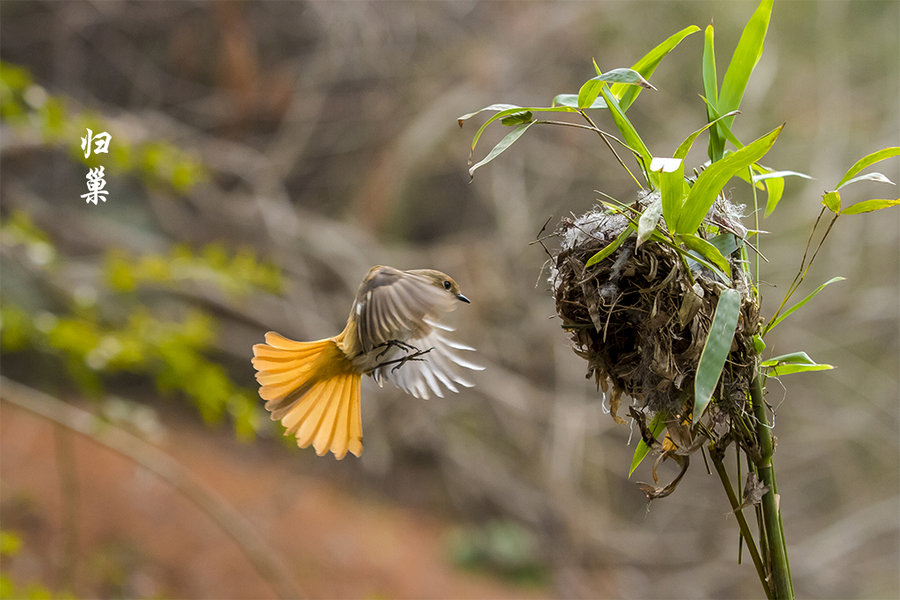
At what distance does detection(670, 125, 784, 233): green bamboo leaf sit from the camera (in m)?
0.75

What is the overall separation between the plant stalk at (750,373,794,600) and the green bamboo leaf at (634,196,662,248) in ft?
0.82

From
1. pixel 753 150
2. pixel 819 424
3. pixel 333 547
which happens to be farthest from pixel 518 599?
pixel 753 150

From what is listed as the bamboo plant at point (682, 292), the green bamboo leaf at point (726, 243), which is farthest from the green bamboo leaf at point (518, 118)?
the green bamboo leaf at point (726, 243)

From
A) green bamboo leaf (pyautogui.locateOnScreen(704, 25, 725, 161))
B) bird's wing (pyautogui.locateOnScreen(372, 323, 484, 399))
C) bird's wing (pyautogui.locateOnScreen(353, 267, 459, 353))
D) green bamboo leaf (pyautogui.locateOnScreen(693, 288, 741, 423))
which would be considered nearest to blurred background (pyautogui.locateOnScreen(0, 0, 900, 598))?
bird's wing (pyautogui.locateOnScreen(372, 323, 484, 399))

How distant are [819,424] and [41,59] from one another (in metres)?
5.46

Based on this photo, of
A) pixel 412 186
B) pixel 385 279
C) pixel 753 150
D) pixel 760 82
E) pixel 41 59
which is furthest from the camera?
pixel 412 186

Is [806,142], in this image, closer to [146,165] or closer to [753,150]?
[146,165]

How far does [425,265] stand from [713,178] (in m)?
3.70

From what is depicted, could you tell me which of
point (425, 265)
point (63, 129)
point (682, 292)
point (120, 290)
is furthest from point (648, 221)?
point (425, 265)

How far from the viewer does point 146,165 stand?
8.14 ft

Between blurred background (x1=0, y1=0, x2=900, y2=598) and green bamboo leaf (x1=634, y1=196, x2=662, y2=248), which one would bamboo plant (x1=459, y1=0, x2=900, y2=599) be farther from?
blurred background (x1=0, y1=0, x2=900, y2=598)

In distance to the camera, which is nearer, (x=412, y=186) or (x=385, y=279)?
(x=385, y=279)

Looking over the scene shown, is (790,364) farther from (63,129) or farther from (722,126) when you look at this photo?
(63,129)

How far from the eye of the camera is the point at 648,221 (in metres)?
0.77
